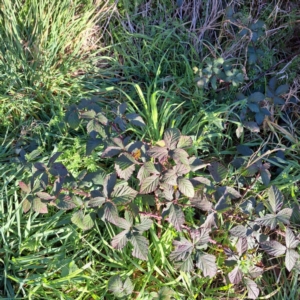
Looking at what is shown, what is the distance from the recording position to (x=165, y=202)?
5.05 feet

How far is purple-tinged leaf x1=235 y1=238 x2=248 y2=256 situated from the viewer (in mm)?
1441

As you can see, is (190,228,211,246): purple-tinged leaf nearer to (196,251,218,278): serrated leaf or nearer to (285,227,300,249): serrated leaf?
(196,251,218,278): serrated leaf

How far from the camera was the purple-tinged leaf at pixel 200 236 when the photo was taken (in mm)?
1411

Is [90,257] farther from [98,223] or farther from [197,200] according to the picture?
[197,200]

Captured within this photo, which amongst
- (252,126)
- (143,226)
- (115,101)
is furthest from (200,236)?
(115,101)

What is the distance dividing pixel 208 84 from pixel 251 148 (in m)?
0.39

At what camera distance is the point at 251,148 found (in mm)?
1922

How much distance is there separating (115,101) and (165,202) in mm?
683

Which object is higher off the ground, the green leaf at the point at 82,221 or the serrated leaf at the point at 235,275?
the green leaf at the point at 82,221

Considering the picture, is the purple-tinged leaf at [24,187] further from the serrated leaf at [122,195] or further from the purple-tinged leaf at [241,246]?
the purple-tinged leaf at [241,246]

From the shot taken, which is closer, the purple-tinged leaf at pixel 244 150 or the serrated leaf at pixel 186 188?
the serrated leaf at pixel 186 188

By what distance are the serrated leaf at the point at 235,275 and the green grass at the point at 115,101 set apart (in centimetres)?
12

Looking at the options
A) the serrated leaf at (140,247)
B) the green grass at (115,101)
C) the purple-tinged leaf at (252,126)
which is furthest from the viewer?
the purple-tinged leaf at (252,126)

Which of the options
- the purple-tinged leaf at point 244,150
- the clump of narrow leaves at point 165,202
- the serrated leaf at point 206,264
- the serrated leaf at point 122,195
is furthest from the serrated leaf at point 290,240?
the serrated leaf at point 122,195
